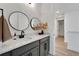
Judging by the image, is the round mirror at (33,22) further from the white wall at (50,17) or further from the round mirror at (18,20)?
the white wall at (50,17)

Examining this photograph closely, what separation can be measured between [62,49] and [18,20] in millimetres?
991

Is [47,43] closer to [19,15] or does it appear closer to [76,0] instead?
[19,15]

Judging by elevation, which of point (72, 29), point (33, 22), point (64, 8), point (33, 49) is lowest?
point (33, 49)

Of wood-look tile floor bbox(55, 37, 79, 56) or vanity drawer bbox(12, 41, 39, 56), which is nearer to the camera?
vanity drawer bbox(12, 41, 39, 56)

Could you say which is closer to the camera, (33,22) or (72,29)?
(72,29)

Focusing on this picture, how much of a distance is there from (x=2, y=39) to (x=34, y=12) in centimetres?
94

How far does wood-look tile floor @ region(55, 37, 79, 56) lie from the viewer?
168 cm

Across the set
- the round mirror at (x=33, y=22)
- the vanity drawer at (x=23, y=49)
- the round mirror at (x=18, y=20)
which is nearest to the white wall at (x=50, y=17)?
the round mirror at (x=33, y=22)

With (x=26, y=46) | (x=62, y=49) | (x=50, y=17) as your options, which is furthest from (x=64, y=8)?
(x=26, y=46)

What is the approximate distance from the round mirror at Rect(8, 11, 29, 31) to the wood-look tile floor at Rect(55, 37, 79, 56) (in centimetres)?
78

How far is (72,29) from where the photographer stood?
170 centimetres

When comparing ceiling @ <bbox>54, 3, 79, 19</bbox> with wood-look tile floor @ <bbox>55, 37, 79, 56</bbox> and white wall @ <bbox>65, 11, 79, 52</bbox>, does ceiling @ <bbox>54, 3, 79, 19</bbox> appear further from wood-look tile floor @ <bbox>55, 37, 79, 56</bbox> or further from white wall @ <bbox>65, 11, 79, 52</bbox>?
wood-look tile floor @ <bbox>55, 37, 79, 56</bbox>

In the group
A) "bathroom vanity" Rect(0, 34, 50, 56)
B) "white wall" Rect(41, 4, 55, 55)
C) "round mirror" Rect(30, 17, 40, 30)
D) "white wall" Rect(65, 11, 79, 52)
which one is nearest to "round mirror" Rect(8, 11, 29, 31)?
"round mirror" Rect(30, 17, 40, 30)

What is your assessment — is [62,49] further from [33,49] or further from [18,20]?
[18,20]
